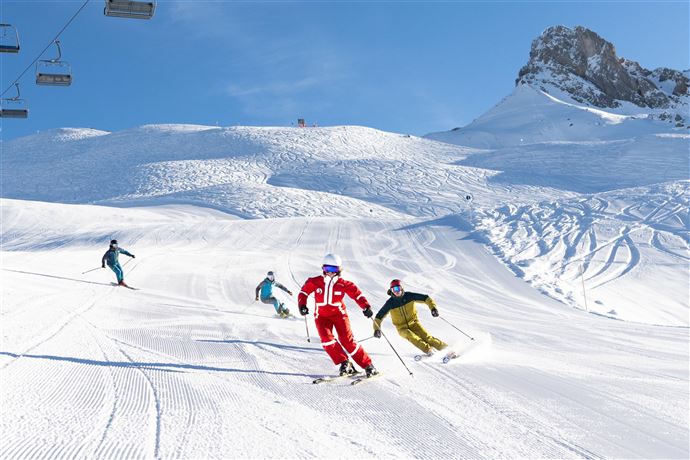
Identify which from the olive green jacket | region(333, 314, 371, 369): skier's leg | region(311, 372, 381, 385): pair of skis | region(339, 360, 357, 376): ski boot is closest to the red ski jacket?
region(333, 314, 371, 369): skier's leg

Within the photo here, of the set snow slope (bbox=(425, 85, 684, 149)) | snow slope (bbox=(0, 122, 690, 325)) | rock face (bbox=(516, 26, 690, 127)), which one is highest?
rock face (bbox=(516, 26, 690, 127))

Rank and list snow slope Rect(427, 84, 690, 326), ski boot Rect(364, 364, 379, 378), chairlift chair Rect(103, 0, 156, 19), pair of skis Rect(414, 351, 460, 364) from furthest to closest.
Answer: snow slope Rect(427, 84, 690, 326), chairlift chair Rect(103, 0, 156, 19), pair of skis Rect(414, 351, 460, 364), ski boot Rect(364, 364, 379, 378)

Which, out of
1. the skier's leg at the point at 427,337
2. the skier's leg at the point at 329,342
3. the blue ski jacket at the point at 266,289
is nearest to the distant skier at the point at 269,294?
the blue ski jacket at the point at 266,289

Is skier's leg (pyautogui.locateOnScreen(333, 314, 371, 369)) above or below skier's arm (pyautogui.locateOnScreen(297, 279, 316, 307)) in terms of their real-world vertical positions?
below

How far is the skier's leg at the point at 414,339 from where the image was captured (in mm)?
7764

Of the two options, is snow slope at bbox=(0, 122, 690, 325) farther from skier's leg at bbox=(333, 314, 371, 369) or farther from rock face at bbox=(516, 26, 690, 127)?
rock face at bbox=(516, 26, 690, 127)

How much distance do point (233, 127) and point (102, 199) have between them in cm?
3223

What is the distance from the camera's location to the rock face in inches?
4589

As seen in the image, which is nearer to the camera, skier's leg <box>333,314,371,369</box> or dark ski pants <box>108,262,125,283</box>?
skier's leg <box>333,314,371,369</box>

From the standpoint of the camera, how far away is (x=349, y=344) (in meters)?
6.30

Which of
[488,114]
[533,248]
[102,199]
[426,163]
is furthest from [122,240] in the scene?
[488,114]

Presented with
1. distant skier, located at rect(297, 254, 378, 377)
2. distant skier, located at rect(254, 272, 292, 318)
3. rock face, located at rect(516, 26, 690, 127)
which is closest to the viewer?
distant skier, located at rect(297, 254, 378, 377)

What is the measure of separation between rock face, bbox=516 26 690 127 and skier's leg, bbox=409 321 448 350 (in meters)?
116

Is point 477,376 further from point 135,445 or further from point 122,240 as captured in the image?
point 122,240
